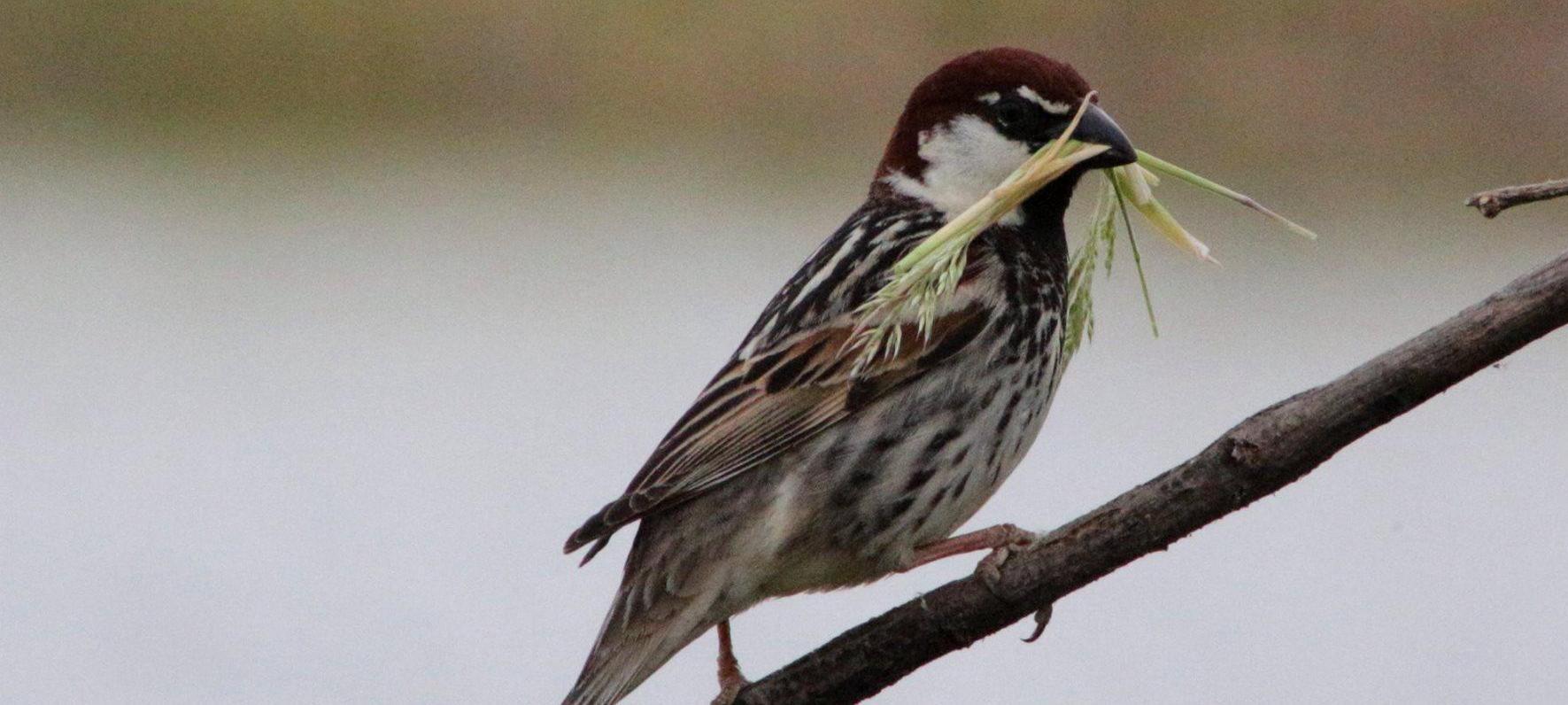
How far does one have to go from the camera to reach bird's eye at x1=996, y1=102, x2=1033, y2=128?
13.8ft

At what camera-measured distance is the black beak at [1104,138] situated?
150 inches

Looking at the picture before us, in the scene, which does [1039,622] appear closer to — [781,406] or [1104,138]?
[781,406]

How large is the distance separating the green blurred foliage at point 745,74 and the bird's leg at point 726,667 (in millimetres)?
5031

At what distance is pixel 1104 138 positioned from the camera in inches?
152

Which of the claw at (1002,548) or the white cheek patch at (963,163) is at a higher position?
the white cheek patch at (963,163)

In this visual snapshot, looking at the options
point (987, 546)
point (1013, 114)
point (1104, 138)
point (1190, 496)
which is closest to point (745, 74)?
point (1013, 114)

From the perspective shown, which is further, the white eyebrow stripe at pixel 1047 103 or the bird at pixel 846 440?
the white eyebrow stripe at pixel 1047 103

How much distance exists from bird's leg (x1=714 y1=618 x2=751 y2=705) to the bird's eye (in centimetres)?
103

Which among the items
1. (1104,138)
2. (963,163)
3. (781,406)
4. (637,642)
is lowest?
(637,642)

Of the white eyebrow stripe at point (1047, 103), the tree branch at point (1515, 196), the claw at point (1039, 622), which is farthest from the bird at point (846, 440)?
the tree branch at point (1515, 196)

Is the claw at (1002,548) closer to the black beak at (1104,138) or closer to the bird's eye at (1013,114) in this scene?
the black beak at (1104,138)

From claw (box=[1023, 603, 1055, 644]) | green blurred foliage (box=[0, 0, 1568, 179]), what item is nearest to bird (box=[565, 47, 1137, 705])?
claw (box=[1023, 603, 1055, 644])

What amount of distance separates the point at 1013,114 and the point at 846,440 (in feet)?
2.26

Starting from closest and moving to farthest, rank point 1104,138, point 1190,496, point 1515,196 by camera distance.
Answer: point 1515,196 → point 1190,496 → point 1104,138
